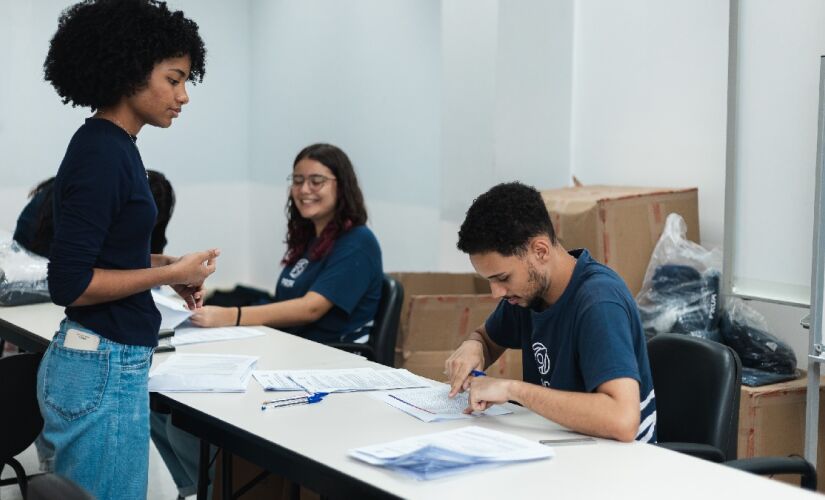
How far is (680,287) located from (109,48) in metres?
2.14

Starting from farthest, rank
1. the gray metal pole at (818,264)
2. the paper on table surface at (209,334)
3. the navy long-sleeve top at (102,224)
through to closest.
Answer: the paper on table surface at (209,334) → the gray metal pole at (818,264) → the navy long-sleeve top at (102,224)

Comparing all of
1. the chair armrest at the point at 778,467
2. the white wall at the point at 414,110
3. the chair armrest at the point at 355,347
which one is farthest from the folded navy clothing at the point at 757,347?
the chair armrest at the point at 355,347

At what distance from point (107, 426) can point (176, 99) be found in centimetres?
62

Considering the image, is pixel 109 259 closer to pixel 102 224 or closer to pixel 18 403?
pixel 102 224

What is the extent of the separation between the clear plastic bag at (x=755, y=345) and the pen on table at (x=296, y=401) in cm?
148

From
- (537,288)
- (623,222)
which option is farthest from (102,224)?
(623,222)

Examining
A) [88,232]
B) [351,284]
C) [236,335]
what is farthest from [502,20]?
[88,232]

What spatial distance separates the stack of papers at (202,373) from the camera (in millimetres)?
2172

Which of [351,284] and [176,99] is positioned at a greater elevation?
[176,99]

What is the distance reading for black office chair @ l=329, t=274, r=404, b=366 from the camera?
10.3ft

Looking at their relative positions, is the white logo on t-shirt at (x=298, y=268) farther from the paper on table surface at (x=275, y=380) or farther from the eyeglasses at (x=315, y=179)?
the paper on table surface at (x=275, y=380)

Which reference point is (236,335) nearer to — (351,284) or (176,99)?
(351,284)

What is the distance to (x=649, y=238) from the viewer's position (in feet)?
11.1

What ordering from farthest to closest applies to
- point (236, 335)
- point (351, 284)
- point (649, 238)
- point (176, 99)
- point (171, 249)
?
point (171, 249), point (649, 238), point (351, 284), point (236, 335), point (176, 99)
